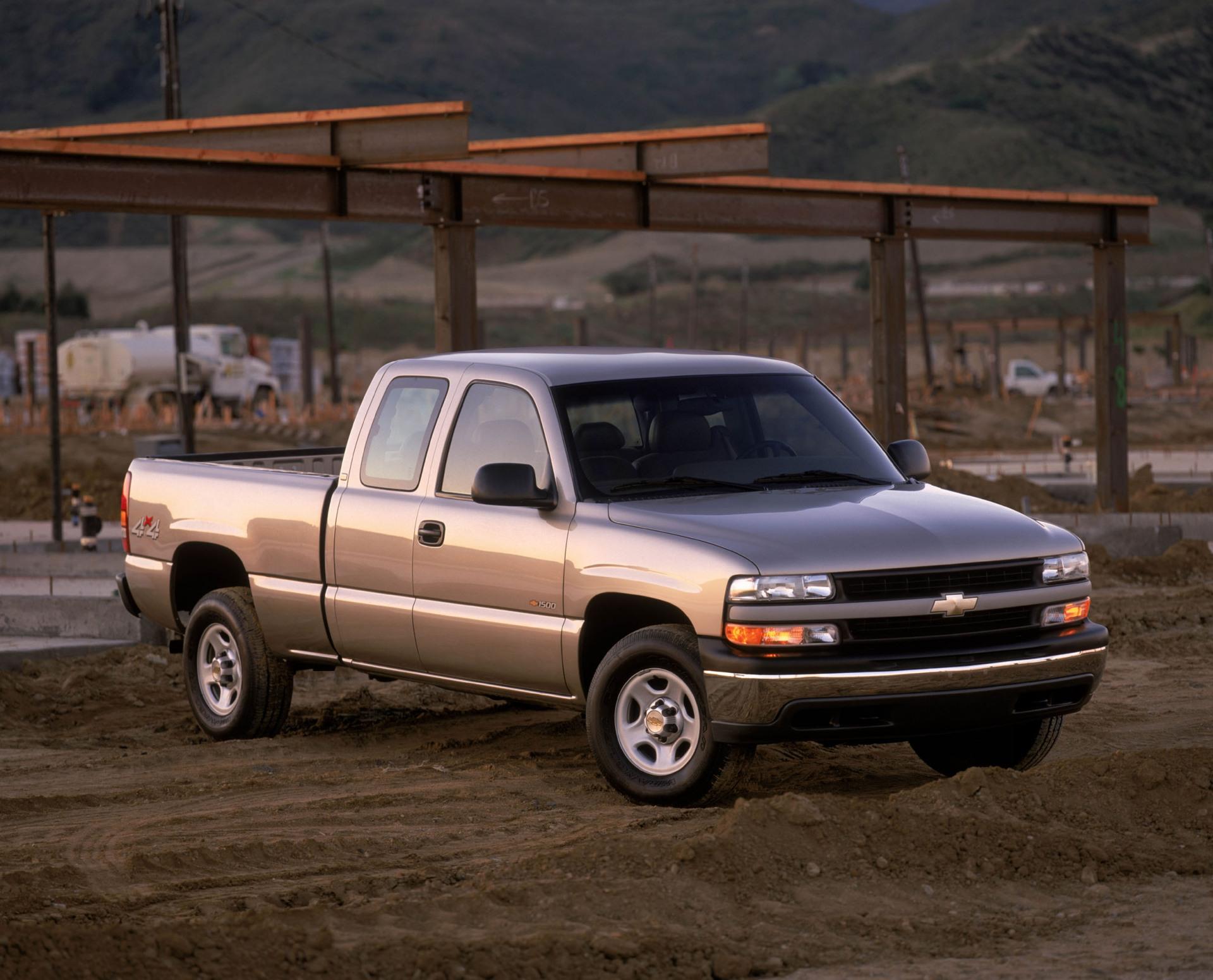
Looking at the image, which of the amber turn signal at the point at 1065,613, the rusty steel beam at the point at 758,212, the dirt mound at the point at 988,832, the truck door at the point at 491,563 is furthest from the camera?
the rusty steel beam at the point at 758,212

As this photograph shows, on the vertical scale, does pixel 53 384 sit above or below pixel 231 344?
below

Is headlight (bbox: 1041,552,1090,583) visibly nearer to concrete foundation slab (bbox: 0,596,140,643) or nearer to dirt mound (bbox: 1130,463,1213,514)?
concrete foundation slab (bbox: 0,596,140,643)

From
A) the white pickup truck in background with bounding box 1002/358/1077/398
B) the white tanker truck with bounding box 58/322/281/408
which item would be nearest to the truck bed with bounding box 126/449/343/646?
the white tanker truck with bounding box 58/322/281/408

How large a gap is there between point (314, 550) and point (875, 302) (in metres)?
10.3

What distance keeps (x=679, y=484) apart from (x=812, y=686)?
4.53 feet

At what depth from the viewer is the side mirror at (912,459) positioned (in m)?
8.81

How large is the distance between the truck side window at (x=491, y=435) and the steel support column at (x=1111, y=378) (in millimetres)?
12908

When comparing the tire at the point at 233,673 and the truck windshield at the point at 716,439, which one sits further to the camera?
the tire at the point at 233,673

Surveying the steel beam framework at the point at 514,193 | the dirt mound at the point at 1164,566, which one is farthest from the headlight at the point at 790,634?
the dirt mound at the point at 1164,566

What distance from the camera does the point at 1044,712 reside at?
774 cm

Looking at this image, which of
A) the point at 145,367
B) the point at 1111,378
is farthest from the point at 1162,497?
the point at 145,367

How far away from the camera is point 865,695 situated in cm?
730

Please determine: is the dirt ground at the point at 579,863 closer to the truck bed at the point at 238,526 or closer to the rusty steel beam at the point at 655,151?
the truck bed at the point at 238,526

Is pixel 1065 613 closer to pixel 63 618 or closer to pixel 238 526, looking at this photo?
pixel 238 526
